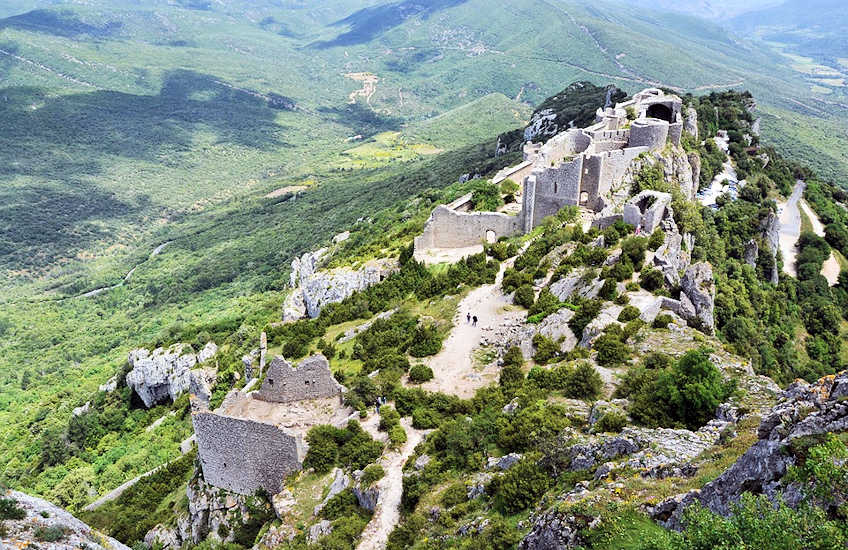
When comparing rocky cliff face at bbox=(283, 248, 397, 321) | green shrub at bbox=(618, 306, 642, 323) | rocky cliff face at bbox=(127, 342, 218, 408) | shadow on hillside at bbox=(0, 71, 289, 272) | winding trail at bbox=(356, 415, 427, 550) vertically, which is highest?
green shrub at bbox=(618, 306, 642, 323)

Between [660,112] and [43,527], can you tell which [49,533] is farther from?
[660,112]

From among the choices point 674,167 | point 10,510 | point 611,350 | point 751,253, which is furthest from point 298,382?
point 751,253

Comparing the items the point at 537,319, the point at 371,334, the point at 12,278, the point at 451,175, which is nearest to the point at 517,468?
the point at 537,319

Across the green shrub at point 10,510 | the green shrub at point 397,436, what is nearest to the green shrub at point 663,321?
the green shrub at point 397,436

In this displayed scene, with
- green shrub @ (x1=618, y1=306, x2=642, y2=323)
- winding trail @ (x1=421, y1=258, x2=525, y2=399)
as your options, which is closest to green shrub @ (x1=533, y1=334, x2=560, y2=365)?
winding trail @ (x1=421, y1=258, x2=525, y2=399)

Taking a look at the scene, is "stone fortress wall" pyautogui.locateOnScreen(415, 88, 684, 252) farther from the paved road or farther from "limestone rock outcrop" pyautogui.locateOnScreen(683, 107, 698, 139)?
the paved road
